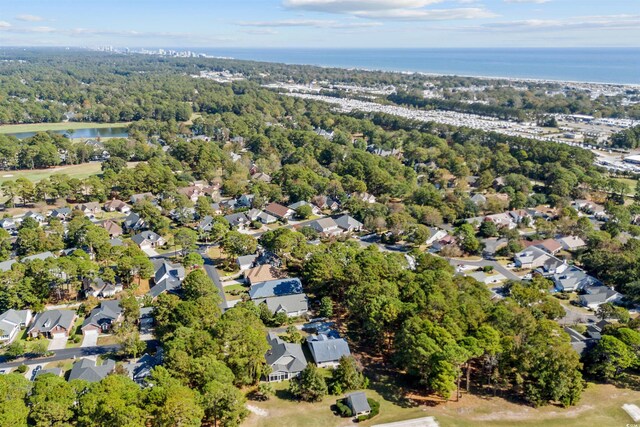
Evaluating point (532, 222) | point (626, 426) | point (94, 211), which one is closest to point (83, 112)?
point (94, 211)

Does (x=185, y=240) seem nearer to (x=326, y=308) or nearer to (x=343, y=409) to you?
(x=326, y=308)

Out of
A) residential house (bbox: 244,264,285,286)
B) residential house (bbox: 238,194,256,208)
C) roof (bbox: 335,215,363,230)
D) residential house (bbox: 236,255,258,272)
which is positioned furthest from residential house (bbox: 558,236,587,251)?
residential house (bbox: 238,194,256,208)

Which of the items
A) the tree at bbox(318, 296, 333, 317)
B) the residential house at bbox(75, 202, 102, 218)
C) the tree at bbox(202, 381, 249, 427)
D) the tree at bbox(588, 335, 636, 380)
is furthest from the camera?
the residential house at bbox(75, 202, 102, 218)

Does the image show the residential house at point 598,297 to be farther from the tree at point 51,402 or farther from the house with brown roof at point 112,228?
the house with brown roof at point 112,228

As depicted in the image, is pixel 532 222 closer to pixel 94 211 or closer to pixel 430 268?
pixel 430 268

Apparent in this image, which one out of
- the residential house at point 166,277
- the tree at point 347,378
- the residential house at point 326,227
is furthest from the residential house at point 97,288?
the residential house at point 326,227

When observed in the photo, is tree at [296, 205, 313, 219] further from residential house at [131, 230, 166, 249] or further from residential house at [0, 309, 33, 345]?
residential house at [0, 309, 33, 345]
